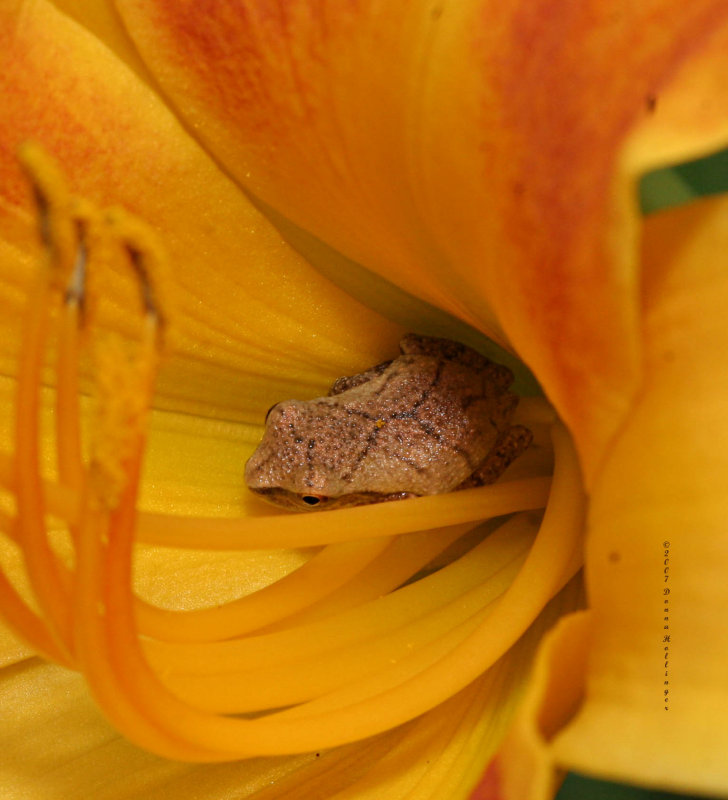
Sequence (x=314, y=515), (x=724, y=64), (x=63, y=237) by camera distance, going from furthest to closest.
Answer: (x=314, y=515), (x=63, y=237), (x=724, y=64)

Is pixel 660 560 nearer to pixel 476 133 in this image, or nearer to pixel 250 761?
pixel 476 133

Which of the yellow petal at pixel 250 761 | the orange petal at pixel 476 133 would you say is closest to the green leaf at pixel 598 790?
the yellow petal at pixel 250 761

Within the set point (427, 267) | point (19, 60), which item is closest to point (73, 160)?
point (19, 60)

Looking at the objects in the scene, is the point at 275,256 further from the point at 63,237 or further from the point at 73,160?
the point at 63,237

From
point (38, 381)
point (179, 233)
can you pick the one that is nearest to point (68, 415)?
point (38, 381)

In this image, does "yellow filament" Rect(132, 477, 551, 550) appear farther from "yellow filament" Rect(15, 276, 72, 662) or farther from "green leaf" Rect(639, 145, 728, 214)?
"green leaf" Rect(639, 145, 728, 214)

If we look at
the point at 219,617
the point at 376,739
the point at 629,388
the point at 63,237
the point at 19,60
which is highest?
the point at 19,60

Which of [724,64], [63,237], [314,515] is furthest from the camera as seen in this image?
[314,515]
